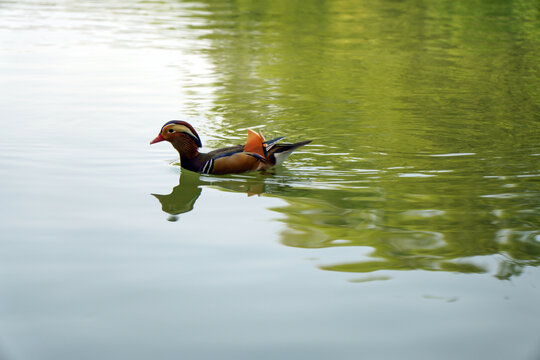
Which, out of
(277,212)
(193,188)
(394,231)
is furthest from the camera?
(193,188)

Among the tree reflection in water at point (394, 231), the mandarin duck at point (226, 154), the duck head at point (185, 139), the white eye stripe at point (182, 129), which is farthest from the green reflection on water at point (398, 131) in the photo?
the white eye stripe at point (182, 129)

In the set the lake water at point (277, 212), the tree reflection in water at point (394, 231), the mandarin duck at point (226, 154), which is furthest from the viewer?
the mandarin duck at point (226, 154)

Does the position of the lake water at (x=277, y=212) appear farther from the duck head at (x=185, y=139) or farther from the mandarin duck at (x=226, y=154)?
A: the duck head at (x=185, y=139)

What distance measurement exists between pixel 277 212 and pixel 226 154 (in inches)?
66.7

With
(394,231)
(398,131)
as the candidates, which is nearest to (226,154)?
(394,231)

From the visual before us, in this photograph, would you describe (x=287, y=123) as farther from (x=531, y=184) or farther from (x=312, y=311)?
(x=312, y=311)

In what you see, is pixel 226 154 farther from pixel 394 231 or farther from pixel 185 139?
pixel 394 231

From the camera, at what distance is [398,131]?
11.4 metres

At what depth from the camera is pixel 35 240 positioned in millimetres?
6945

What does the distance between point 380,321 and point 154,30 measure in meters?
20.4

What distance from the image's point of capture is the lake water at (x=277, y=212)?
202 inches

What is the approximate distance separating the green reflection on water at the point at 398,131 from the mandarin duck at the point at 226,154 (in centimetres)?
21

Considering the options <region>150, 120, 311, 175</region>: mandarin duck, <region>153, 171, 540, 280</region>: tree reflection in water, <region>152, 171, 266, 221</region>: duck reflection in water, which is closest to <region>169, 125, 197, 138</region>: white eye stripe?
<region>150, 120, 311, 175</region>: mandarin duck

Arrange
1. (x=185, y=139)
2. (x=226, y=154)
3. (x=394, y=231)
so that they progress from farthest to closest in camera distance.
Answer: (x=185, y=139), (x=226, y=154), (x=394, y=231)
